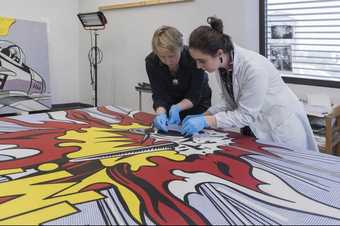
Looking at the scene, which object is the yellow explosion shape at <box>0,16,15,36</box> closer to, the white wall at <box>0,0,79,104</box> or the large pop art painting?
the white wall at <box>0,0,79,104</box>

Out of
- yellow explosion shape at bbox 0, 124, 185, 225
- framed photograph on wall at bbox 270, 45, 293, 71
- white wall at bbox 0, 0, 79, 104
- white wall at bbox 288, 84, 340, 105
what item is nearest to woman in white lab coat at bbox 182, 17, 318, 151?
yellow explosion shape at bbox 0, 124, 185, 225

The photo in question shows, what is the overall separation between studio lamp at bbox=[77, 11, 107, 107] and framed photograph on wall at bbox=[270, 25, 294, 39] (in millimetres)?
1759

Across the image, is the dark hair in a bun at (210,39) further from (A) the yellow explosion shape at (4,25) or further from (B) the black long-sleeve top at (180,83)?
(A) the yellow explosion shape at (4,25)

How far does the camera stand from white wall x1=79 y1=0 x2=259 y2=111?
303 centimetres

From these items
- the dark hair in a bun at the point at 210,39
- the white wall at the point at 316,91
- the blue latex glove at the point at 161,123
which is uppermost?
the dark hair in a bun at the point at 210,39

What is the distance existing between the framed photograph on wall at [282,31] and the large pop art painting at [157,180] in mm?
1609

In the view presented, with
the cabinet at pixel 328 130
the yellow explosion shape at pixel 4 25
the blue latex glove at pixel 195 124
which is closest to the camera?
the blue latex glove at pixel 195 124

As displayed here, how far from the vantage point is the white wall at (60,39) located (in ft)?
14.3

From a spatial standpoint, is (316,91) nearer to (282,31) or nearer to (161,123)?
(282,31)

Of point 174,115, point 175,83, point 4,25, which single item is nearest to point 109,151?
point 174,115

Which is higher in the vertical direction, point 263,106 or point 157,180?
point 263,106

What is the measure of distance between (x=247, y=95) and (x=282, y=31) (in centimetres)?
170

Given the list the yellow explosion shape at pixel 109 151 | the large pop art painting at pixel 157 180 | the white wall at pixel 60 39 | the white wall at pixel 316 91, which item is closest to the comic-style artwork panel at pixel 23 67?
the white wall at pixel 60 39

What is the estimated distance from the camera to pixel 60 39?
4605mm
